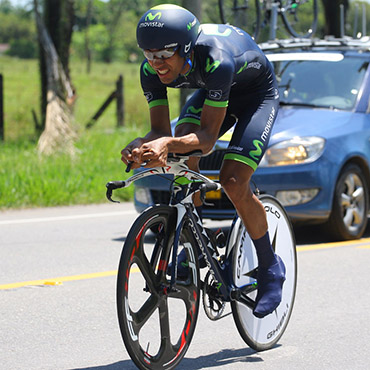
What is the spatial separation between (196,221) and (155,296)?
0.52m

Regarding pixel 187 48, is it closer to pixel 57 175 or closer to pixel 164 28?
pixel 164 28

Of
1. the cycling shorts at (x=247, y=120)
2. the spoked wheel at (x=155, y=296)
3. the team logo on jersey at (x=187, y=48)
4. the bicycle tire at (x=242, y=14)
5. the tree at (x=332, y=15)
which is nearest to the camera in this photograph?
the spoked wheel at (x=155, y=296)

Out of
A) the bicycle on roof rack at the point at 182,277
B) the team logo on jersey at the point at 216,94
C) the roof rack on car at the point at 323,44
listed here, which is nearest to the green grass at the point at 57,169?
the roof rack on car at the point at 323,44

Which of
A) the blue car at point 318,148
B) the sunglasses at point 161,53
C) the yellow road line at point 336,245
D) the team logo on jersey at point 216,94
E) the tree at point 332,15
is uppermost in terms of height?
the tree at point 332,15

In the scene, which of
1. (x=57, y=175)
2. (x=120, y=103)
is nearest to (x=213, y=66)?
(x=57, y=175)

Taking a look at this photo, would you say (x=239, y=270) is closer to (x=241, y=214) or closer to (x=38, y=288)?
(x=241, y=214)

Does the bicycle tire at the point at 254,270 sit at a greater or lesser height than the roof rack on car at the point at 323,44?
lesser

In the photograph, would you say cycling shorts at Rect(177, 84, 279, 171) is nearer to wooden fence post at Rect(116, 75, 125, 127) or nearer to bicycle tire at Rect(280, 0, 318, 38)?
bicycle tire at Rect(280, 0, 318, 38)

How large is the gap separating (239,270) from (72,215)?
561 centimetres

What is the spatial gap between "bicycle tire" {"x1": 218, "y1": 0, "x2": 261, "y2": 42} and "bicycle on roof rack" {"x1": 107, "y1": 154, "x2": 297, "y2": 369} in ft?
23.1

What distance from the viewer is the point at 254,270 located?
17.1ft

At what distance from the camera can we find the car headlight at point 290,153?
841cm

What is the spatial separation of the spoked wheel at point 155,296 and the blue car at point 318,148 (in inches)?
133

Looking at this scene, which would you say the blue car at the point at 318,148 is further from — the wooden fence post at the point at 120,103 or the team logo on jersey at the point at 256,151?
the wooden fence post at the point at 120,103
